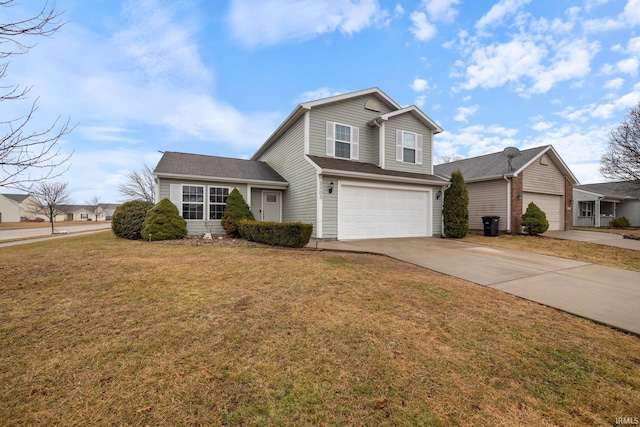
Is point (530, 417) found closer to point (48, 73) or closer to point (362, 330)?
point (362, 330)

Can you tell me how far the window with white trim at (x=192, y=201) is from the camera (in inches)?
463

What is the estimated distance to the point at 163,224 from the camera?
33.2 feet

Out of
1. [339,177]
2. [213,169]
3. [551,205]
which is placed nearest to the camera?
[339,177]

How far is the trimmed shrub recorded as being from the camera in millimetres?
11609

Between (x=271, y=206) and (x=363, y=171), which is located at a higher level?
(x=363, y=171)

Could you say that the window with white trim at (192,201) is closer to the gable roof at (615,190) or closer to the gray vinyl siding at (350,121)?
the gray vinyl siding at (350,121)

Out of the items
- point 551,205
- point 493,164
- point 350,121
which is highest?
point 350,121

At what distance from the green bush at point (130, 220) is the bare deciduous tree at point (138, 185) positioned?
70.5ft

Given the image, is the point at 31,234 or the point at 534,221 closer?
the point at 534,221

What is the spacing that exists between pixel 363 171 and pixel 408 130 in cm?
431

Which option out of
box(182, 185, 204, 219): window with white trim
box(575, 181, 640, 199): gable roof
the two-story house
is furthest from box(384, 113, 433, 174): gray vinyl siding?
box(575, 181, 640, 199): gable roof

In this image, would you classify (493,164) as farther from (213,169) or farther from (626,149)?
(213,169)

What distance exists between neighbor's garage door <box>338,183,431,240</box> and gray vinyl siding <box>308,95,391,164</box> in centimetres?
222

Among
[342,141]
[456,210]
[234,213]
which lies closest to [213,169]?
[234,213]
